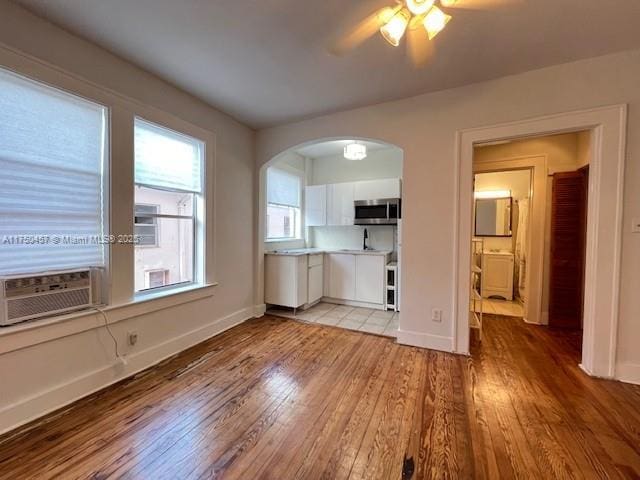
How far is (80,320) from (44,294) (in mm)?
286

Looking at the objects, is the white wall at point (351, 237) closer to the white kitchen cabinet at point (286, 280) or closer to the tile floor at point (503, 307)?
the white kitchen cabinet at point (286, 280)

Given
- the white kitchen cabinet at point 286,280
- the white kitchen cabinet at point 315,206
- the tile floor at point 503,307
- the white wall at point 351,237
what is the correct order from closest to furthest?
the white kitchen cabinet at point 286,280
the tile floor at point 503,307
the white wall at point 351,237
the white kitchen cabinet at point 315,206

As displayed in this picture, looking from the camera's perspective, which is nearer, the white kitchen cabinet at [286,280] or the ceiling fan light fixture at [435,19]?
the ceiling fan light fixture at [435,19]

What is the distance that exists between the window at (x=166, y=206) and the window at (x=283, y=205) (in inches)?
61.2

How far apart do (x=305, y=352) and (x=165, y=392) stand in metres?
1.24

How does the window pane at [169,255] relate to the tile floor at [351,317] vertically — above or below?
above

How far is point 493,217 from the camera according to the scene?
198 inches

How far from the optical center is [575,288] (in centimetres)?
330

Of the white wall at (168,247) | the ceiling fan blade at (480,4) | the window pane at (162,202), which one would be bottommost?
the white wall at (168,247)

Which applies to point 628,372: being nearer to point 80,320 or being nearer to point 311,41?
point 311,41

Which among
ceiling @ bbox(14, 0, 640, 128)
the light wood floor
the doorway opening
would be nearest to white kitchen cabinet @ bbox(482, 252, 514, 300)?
the doorway opening

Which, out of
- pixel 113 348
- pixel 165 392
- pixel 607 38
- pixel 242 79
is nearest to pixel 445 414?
pixel 165 392

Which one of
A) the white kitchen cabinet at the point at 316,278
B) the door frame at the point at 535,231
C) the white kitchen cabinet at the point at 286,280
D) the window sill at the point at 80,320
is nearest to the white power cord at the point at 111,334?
the window sill at the point at 80,320

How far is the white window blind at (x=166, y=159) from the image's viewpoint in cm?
243
